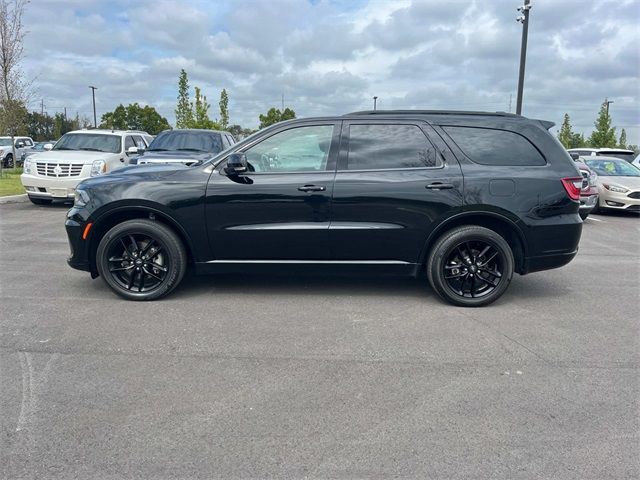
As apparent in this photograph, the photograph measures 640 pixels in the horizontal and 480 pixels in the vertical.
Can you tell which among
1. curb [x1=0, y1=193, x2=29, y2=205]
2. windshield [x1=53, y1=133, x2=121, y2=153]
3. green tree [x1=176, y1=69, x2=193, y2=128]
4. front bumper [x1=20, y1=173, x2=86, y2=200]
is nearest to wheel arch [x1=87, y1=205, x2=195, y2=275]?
front bumper [x1=20, y1=173, x2=86, y2=200]

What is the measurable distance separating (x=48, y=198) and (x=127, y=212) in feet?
25.4

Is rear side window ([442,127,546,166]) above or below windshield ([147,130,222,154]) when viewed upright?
below

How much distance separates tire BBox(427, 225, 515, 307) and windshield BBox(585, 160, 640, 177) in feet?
33.6

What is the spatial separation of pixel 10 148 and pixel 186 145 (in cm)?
1846

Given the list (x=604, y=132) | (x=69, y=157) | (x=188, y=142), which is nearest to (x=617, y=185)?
(x=188, y=142)

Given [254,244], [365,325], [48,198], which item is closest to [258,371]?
[365,325]

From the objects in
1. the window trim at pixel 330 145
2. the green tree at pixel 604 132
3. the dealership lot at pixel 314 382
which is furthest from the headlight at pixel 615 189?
the green tree at pixel 604 132

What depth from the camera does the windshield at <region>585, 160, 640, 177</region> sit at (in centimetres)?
1356

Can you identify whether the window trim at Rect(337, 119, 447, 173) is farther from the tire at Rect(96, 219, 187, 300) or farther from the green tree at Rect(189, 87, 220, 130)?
the green tree at Rect(189, 87, 220, 130)

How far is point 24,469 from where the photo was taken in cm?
256

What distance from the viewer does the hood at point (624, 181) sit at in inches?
502

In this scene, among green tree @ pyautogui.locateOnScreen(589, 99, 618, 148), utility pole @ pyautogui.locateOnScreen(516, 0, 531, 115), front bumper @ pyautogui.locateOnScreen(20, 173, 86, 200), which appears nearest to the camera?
front bumper @ pyautogui.locateOnScreen(20, 173, 86, 200)

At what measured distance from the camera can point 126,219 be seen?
17.2ft

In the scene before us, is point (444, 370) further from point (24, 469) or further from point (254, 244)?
point (24, 469)
